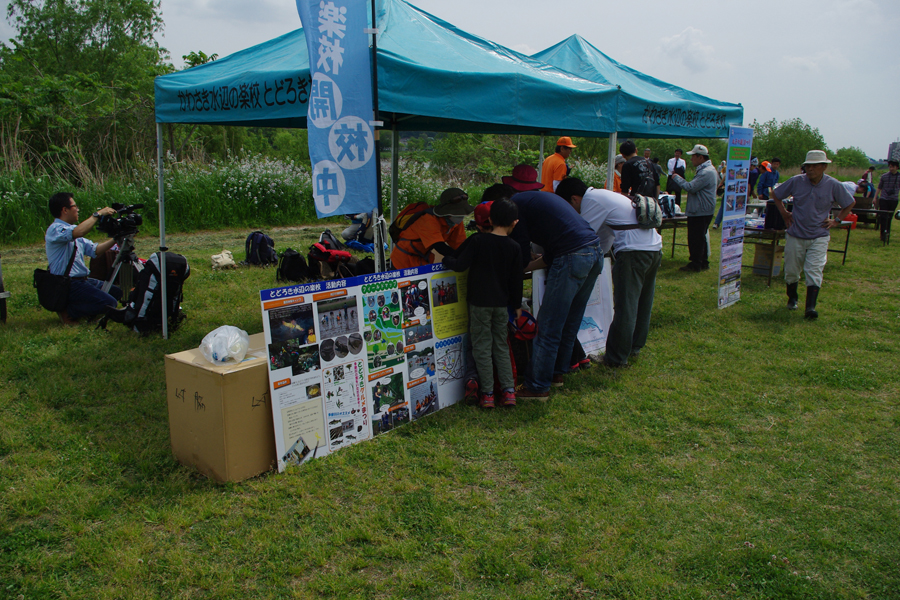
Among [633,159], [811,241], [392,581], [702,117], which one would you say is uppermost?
[702,117]

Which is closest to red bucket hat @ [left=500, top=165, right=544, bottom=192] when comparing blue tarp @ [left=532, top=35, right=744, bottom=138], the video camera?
blue tarp @ [left=532, top=35, right=744, bottom=138]

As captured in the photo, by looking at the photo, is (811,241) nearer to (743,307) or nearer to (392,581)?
(743,307)

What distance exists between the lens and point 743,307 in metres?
7.20

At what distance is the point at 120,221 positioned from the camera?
566cm

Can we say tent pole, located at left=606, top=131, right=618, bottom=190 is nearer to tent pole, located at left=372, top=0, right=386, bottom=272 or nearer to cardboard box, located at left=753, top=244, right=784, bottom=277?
tent pole, located at left=372, top=0, right=386, bottom=272

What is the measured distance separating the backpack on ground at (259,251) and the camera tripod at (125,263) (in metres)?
2.32

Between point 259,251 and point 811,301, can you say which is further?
point 259,251

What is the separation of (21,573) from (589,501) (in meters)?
2.77

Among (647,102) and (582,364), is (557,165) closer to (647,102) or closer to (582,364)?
(647,102)

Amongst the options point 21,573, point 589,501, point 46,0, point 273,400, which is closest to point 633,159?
point 589,501

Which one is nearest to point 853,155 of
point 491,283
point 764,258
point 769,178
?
point 769,178

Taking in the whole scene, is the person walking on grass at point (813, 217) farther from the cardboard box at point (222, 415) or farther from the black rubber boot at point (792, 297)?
the cardboard box at point (222, 415)

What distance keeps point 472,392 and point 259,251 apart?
225 inches

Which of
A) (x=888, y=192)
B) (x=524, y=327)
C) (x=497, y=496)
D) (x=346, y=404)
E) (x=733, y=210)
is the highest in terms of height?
(x=888, y=192)
